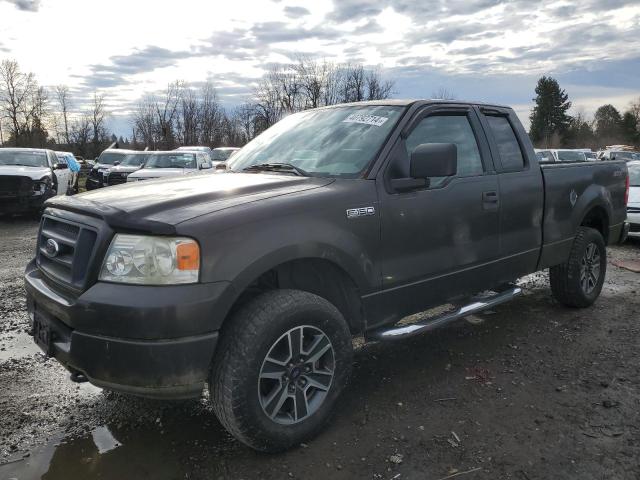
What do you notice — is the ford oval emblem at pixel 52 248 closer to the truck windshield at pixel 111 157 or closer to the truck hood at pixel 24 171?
the truck hood at pixel 24 171

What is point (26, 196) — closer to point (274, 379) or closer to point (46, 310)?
point (46, 310)

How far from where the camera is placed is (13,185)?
12.4 metres

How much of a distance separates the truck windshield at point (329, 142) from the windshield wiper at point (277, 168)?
0.04m

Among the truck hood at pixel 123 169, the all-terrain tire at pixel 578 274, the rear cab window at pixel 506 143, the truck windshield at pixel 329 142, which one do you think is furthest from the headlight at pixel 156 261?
the truck hood at pixel 123 169

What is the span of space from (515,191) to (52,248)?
135 inches

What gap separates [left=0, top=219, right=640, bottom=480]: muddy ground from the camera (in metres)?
2.74

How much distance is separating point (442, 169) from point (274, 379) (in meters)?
1.62

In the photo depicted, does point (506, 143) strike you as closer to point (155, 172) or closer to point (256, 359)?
point (256, 359)

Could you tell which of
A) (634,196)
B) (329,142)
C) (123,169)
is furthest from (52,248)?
(123,169)

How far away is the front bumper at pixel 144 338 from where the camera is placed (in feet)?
7.78

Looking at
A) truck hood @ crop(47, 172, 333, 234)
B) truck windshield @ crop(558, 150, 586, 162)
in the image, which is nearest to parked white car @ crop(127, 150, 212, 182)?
truck hood @ crop(47, 172, 333, 234)

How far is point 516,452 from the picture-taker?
2.85 m

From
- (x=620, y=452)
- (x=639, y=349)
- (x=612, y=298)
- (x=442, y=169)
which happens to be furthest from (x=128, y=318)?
(x=612, y=298)

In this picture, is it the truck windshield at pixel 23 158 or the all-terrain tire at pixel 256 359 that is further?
the truck windshield at pixel 23 158
